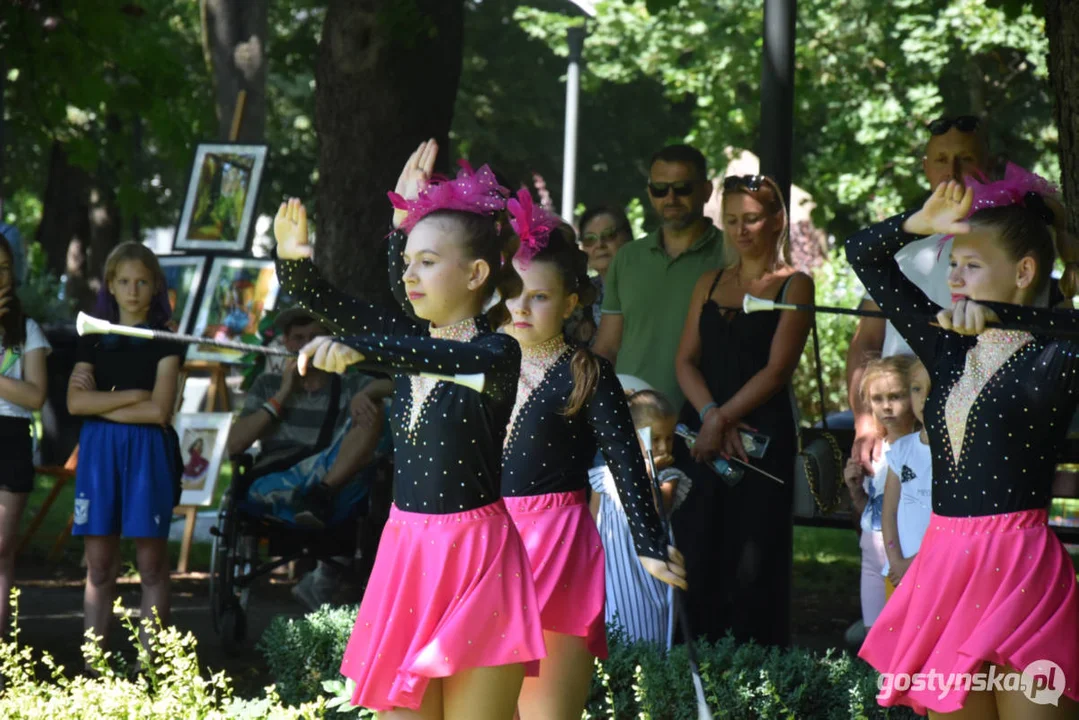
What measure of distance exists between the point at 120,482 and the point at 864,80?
15546mm

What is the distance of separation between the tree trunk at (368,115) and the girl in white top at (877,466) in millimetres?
3449

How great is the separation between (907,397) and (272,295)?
678 cm

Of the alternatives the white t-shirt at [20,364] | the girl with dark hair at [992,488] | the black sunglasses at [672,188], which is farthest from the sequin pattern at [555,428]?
the white t-shirt at [20,364]

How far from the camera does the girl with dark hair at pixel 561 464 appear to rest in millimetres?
4367

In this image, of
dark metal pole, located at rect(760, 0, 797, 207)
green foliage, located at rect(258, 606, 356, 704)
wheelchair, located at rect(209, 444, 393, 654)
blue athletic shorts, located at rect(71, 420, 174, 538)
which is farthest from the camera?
wheelchair, located at rect(209, 444, 393, 654)

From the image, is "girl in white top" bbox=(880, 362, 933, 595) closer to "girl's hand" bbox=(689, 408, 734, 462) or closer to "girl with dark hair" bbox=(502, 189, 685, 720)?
"girl's hand" bbox=(689, 408, 734, 462)

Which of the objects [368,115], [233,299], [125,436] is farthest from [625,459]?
[233,299]

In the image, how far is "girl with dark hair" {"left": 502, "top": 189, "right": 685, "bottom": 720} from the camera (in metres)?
4.37

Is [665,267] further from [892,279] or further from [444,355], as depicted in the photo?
[444,355]

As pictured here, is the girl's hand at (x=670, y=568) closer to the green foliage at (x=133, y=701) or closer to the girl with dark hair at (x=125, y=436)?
the green foliage at (x=133, y=701)

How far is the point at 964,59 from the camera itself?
19.3 metres

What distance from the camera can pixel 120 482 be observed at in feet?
21.7

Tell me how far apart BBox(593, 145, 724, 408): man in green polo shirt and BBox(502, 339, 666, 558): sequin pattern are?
1872 mm

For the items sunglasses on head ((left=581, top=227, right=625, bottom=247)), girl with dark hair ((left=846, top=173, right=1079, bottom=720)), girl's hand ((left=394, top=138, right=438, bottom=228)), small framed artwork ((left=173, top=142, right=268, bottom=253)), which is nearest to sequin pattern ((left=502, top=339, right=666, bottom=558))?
girl's hand ((left=394, top=138, right=438, bottom=228))
